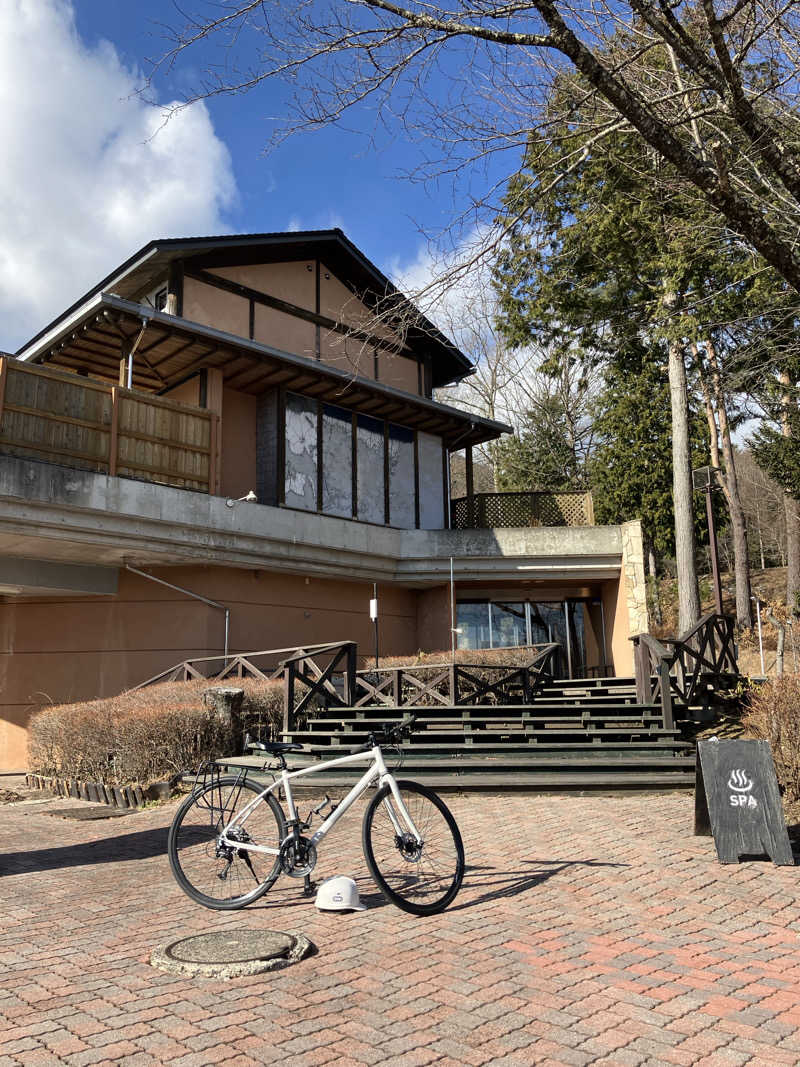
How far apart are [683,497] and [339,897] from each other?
15945 millimetres

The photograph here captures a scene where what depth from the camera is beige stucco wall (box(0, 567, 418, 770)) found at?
15875mm

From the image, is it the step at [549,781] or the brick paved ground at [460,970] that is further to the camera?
the step at [549,781]

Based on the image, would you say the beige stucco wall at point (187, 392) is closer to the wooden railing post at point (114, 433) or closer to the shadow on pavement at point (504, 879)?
the wooden railing post at point (114, 433)

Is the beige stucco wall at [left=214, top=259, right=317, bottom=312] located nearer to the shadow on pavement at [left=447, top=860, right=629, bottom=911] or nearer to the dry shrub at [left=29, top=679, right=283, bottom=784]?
the dry shrub at [left=29, top=679, right=283, bottom=784]

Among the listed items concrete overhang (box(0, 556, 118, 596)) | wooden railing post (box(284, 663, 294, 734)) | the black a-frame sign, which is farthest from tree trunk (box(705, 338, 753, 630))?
the black a-frame sign

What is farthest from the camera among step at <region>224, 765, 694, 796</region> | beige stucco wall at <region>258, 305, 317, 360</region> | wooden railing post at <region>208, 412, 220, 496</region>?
beige stucco wall at <region>258, 305, 317, 360</region>

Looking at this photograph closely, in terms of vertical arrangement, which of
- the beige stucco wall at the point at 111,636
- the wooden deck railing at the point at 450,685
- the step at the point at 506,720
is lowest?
the step at the point at 506,720

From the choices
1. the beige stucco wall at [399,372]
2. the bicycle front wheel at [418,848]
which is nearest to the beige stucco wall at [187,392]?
the beige stucco wall at [399,372]

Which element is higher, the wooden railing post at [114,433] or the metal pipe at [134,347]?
the metal pipe at [134,347]

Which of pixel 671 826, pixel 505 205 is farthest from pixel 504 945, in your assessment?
pixel 505 205

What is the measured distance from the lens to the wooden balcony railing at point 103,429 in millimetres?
13039

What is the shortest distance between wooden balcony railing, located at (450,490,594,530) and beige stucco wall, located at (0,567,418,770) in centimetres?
649

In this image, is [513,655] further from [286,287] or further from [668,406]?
[668,406]

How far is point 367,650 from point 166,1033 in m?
16.0
